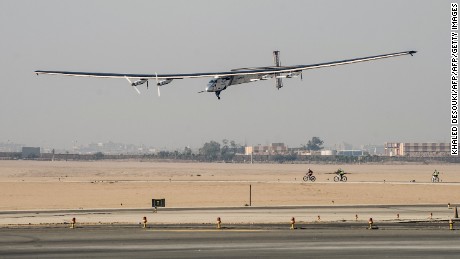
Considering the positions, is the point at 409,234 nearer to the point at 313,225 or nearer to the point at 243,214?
the point at 313,225

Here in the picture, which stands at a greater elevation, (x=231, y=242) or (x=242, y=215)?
(x=242, y=215)

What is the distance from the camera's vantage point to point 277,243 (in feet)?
176

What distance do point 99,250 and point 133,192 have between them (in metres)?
59.3

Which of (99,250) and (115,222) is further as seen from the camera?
(115,222)

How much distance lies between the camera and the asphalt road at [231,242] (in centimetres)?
4862

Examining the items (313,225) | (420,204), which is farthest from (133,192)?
(313,225)

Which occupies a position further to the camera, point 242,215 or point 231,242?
point 242,215

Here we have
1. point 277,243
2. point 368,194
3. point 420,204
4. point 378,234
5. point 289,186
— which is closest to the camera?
point 277,243

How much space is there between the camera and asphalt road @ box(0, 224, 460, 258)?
48.6 metres

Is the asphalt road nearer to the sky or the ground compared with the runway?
nearer to the ground

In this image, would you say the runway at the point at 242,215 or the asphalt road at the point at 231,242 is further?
the runway at the point at 242,215

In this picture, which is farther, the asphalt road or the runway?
the runway

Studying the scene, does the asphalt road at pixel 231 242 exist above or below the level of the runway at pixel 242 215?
below

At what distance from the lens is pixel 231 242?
54281 mm
